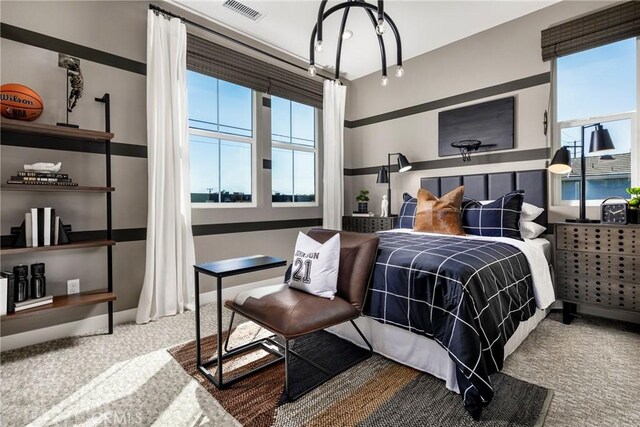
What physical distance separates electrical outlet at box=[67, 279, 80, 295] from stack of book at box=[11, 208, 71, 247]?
0.37m

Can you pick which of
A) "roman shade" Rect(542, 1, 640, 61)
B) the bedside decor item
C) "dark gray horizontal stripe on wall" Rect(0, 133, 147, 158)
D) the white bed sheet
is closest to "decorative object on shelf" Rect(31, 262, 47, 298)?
"dark gray horizontal stripe on wall" Rect(0, 133, 147, 158)

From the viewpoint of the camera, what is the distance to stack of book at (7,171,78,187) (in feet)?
7.10

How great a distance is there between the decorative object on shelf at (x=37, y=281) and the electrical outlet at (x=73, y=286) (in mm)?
196

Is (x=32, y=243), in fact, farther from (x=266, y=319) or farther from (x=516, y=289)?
(x=516, y=289)

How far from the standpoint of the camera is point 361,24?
3441mm

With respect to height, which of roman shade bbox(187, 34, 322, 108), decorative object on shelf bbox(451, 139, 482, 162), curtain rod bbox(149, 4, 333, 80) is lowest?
decorative object on shelf bbox(451, 139, 482, 162)

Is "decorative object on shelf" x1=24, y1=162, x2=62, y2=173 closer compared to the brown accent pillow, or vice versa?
"decorative object on shelf" x1=24, y1=162, x2=62, y2=173

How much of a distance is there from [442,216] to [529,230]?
2.76 ft

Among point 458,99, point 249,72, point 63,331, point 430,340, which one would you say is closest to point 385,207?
point 458,99

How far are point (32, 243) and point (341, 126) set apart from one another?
12.0 ft

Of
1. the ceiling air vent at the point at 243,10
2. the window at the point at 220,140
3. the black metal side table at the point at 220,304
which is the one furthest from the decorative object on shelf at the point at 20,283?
the ceiling air vent at the point at 243,10

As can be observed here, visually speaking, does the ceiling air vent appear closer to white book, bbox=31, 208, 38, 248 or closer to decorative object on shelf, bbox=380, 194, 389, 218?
white book, bbox=31, 208, 38, 248

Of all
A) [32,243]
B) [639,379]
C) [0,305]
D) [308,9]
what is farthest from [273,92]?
[639,379]

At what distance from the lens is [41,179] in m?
2.26
